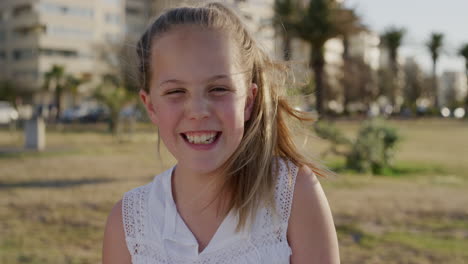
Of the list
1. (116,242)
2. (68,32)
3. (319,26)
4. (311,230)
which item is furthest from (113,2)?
(311,230)

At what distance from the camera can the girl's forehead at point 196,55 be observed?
148cm

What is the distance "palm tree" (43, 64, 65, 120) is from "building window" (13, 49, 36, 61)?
244 inches

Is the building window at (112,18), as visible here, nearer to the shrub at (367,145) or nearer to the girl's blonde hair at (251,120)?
the shrub at (367,145)

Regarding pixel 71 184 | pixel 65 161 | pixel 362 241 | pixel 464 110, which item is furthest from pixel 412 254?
pixel 464 110

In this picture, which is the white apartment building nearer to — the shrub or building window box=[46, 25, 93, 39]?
building window box=[46, 25, 93, 39]

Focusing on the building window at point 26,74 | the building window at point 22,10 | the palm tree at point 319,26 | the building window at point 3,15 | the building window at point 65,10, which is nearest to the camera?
the palm tree at point 319,26

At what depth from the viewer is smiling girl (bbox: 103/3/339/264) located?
58.6 inches

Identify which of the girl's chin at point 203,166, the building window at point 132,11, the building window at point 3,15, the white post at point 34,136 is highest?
the building window at point 132,11

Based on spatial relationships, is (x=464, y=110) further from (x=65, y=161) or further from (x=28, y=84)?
(x=65, y=161)

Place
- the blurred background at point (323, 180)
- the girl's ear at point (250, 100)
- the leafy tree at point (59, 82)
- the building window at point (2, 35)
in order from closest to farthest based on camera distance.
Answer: the girl's ear at point (250, 100), the blurred background at point (323, 180), the leafy tree at point (59, 82), the building window at point (2, 35)

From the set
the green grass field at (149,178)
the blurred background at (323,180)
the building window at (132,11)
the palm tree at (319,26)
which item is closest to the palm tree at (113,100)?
the blurred background at (323,180)

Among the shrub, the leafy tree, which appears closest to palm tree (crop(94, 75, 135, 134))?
the shrub

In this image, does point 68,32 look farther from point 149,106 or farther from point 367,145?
point 149,106

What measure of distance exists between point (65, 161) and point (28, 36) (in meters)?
46.4
